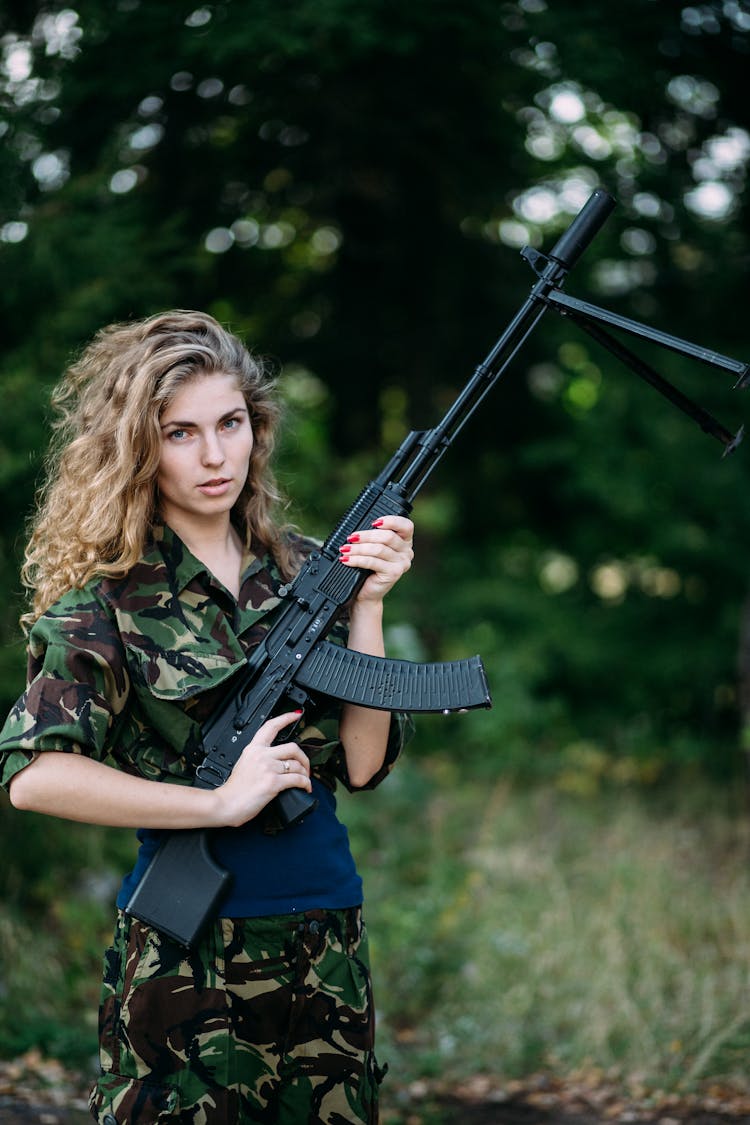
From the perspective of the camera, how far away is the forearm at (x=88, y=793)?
2.01 metres

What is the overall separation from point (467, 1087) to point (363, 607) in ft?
8.12

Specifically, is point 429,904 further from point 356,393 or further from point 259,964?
point 356,393

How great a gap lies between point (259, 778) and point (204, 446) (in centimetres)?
69

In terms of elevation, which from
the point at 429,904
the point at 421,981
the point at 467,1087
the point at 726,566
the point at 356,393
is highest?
the point at 356,393

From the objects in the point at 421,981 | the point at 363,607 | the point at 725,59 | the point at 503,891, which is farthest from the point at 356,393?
the point at 363,607

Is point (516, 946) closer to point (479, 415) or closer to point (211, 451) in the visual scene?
point (211, 451)

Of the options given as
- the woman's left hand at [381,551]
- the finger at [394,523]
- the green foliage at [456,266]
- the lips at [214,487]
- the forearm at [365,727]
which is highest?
the green foliage at [456,266]

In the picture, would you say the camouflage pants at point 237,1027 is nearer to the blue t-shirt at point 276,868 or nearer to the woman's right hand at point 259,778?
the blue t-shirt at point 276,868

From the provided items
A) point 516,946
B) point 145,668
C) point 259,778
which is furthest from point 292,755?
point 516,946

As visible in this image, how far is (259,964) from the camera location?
2.14 metres

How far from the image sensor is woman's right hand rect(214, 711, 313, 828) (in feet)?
6.83

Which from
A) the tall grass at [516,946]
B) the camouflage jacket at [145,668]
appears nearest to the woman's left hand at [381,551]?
the camouflage jacket at [145,668]

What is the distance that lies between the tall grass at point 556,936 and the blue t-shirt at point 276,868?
7.14 feet

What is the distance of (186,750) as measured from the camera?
7.18ft
